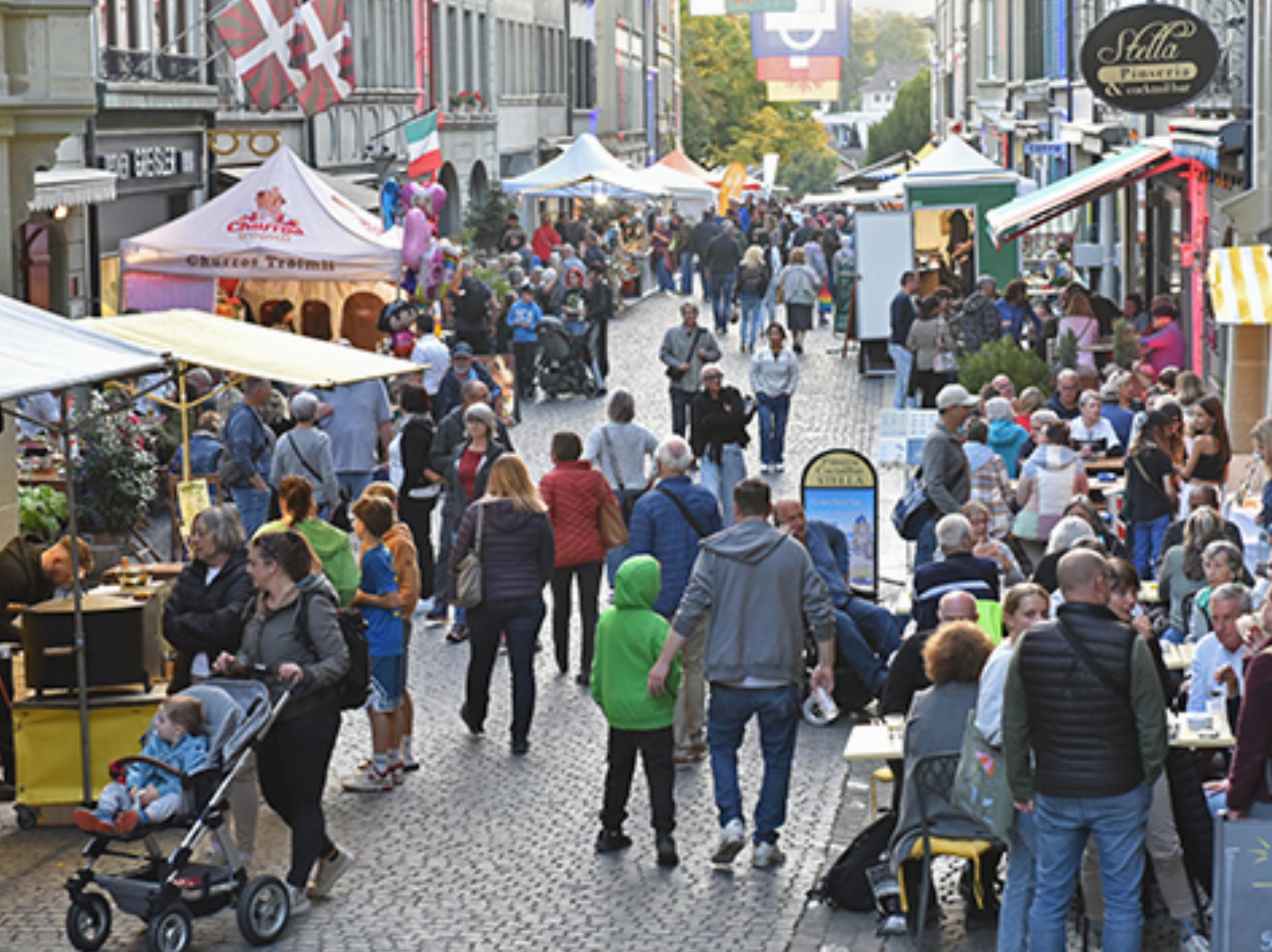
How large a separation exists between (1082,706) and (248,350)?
7.95 metres

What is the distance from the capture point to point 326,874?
396 inches

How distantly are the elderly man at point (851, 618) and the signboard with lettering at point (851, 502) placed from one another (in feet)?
7.16

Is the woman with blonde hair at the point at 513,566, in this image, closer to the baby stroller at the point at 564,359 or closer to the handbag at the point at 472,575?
the handbag at the point at 472,575

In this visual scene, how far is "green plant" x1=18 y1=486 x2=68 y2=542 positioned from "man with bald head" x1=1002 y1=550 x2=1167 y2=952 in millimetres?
9180

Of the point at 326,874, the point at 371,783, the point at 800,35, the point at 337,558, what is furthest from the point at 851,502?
the point at 800,35

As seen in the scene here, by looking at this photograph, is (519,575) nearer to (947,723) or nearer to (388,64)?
(947,723)

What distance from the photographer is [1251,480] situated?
1397cm

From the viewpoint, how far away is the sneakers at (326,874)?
10.0m

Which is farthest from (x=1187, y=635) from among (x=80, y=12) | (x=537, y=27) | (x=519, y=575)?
(x=537, y=27)

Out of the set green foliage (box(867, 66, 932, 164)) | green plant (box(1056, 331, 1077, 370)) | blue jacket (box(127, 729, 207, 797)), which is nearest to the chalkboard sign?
blue jacket (box(127, 729, 207, 797))

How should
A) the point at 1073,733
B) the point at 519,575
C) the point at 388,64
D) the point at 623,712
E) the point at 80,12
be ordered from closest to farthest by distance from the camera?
the point at 1073,733
the point at 623,712
the point at 519,575
the point at 80,12
the point at 388,64

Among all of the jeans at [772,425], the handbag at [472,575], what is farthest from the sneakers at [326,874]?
the jeans at [772,425]

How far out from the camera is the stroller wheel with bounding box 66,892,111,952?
912 centimetres

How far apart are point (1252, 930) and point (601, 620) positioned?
344 centimetres
